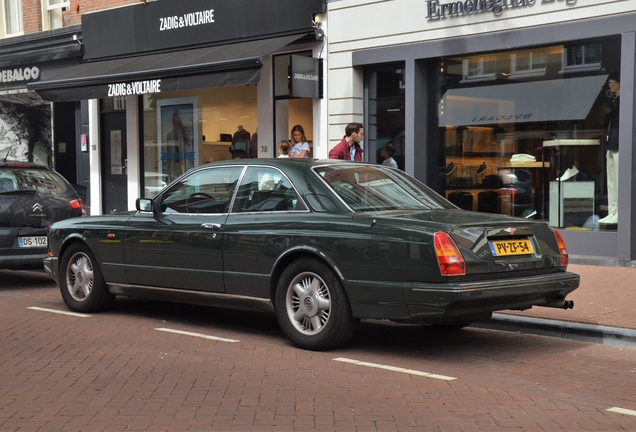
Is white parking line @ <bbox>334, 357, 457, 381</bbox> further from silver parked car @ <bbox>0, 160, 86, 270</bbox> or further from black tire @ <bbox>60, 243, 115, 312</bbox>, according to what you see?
silver parked car @ <bbox>0, 160, 86, 270</bbox>

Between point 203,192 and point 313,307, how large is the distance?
6.13 feet

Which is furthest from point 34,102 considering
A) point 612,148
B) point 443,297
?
point 443,297

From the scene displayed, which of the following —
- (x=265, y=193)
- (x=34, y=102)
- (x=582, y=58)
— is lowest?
(x=265, y=193)

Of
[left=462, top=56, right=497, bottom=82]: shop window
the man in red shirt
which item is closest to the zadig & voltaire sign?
[left=462, top=56, right=497, bottom=82]: shop window

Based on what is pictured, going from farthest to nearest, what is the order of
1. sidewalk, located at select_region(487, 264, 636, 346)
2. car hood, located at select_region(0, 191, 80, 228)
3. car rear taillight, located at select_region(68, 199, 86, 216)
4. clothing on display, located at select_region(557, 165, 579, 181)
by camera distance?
clothing on display, located at select_region(557, 165, 579, 181)
car rear taillight, located at select_region(68, 199, 86, 216)
car hood, located at select_region(0, 191, 80, 228)
sidewalk, located at select_region(487, 264, 636, 346)

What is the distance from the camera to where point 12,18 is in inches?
914

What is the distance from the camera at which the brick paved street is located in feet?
16.8

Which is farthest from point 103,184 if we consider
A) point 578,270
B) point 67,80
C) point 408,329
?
point 408,329

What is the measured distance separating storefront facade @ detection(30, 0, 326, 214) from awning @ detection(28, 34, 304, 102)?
1.0 inches

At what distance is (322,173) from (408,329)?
1.85 metres

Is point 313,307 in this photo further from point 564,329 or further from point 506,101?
point 506,101

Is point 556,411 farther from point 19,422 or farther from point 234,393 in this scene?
point 19,422

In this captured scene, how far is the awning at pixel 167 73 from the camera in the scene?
49.9 ft

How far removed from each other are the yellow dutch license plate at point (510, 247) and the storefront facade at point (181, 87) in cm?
853
